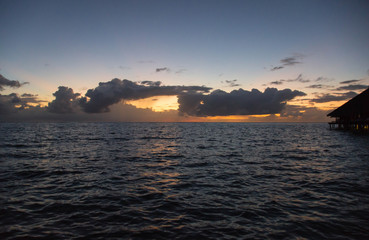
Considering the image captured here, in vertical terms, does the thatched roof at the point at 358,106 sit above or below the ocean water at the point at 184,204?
above

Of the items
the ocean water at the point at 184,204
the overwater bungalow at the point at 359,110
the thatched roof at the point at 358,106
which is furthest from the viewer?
the overwater bungalow at the point at 359,110

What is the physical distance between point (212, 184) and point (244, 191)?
201 centimetres

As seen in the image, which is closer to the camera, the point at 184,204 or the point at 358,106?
the point at 184,204

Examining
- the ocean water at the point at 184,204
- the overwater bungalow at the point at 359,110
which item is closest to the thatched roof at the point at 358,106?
the overwater bungalow at the point at 359,110

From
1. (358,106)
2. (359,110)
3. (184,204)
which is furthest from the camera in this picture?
(358,106)

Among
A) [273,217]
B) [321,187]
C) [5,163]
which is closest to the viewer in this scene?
[273,217]

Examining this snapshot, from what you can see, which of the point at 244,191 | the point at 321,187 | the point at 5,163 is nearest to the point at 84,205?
the point at 244,191

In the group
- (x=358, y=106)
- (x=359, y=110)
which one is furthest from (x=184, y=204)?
(x=358, y=106)

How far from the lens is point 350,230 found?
6.81m

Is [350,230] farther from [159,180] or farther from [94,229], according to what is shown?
[159,180]

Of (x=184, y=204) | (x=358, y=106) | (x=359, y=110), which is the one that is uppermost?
(x=358, y=106)

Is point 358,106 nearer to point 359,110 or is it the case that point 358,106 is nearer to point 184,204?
point 359,110

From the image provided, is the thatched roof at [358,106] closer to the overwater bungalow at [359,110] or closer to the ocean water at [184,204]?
the overwater bungalow at [359,110]

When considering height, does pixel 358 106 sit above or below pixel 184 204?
above
